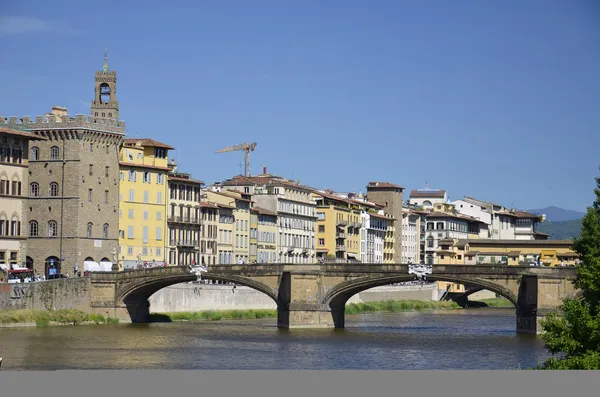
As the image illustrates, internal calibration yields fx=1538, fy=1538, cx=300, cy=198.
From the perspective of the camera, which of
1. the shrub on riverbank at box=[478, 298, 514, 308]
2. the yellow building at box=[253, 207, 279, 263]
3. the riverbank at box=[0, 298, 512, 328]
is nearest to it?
the riverbank at box=[0, 298, 512, 328]

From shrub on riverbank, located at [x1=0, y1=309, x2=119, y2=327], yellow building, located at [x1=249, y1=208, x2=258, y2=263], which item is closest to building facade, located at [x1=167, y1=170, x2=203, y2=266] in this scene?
yellow building, located at [x1=249, y1=208, x2=258, y2=263]

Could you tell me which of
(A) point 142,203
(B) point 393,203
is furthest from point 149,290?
(B) point 393,203

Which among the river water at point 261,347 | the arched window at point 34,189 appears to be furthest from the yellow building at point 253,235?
the river water at point 261,347

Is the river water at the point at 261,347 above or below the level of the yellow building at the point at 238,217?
below

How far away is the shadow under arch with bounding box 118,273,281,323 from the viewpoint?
101312 mm

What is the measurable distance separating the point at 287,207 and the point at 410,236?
Result: 44995 millimetres

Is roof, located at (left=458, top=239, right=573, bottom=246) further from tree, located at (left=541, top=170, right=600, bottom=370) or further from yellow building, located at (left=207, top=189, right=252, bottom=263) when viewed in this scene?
tree, located at (left=541, top=170, right=600, bottom=370)

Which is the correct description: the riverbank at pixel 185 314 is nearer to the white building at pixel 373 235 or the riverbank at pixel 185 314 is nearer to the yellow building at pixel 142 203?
the yellow building at pixel 142 203

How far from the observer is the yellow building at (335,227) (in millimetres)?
165000

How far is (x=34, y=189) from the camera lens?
11400 centimetres

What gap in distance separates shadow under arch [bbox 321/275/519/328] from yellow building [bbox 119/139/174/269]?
23.0m

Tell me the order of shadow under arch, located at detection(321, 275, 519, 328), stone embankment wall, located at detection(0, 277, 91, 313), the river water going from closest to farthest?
the river water
stone embankment wall, located at detection(0, 277, 91, 313)
shadow under arch, located at detection(321, 275, 519, 328)

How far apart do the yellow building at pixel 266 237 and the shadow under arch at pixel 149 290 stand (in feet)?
131

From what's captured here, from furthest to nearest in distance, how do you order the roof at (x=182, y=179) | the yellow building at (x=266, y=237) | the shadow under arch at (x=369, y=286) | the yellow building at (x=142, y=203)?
1. the yellow building at (x=266, y=237)
2. the roof at (x=182, y=179)
3. the yellow building at (x=142, y=203)
4. the shadow under arch at (x=369, y=286)
